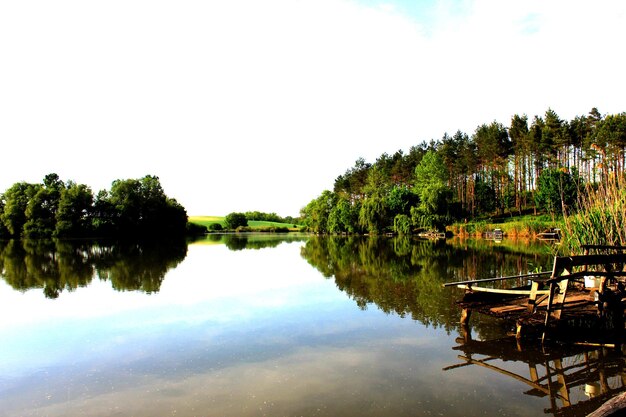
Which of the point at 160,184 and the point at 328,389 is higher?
the point at 160,184

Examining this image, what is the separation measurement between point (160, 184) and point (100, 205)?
14.0 m

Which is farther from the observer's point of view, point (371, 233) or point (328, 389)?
point (371, 233)

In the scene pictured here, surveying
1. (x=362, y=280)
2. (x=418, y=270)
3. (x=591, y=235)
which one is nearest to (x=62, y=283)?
(x=362, y=280)

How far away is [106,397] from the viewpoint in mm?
6379

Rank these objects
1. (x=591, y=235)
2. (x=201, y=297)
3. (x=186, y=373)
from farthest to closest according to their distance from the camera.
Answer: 1. (x=201, y=297)
2. (x=591, y=235)
3. (x=186, y=373)

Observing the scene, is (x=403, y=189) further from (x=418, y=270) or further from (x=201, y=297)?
(x=201, y=297)

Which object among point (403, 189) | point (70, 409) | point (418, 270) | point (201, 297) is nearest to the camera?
point (70, 409)

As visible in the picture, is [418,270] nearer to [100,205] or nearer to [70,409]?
[70,409]

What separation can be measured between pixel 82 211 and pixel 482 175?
70.8m

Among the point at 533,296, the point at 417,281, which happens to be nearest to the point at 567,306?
the point at 533,296

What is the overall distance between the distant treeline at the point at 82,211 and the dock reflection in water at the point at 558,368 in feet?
255

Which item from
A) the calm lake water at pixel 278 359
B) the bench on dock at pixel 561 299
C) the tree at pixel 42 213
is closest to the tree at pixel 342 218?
the tree at pixel 42 213

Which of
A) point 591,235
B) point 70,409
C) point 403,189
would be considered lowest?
point 70,409

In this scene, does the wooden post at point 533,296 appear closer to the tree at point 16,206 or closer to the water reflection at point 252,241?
the water reflection at point 252,241
